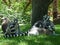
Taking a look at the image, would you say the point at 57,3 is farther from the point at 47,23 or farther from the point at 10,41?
the point at 10,41

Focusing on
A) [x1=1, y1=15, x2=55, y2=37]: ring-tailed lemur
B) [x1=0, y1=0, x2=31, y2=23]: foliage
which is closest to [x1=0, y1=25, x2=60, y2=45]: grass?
[x1=1, y1=15, x2=55, y2=37]: ring-tailed lemur

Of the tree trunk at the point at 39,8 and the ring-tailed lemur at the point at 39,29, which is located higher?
the tree trunk at the point at 39,8

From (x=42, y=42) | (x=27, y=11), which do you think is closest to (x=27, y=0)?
(x=27, y=11)

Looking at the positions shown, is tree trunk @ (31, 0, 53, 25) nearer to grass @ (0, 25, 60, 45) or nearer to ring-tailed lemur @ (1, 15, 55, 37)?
ring-tailed lemur @ (1, 15, 55, 37)

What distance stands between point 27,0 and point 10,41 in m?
12.7

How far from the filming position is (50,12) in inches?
715

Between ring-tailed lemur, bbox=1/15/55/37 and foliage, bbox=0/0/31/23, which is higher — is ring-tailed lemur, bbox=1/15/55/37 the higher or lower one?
the lower one

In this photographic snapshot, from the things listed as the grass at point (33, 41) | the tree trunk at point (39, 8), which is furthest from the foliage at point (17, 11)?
the grass at point (33, 41)

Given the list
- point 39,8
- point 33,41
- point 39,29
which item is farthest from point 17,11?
point 33,41

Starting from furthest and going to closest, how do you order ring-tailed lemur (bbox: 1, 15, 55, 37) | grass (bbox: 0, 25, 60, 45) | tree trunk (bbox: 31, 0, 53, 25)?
tree trunk (bbox: 31, 0, 53, 25) < ring-tailed lemur (bbox: 1, 15, 55, 37) < grass (bbox: 0, 25, 60, 45)

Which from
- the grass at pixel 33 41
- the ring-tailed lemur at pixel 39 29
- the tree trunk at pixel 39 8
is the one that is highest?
the tree trunk at pixel 39 8

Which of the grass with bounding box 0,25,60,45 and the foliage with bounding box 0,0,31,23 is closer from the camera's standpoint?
the grass with bounding box 0,25,60,45

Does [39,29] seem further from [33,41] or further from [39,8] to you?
[39,8]

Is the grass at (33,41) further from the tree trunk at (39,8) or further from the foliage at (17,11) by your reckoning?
the foliage at (17,11)
